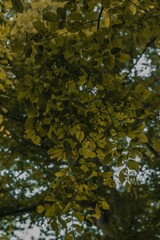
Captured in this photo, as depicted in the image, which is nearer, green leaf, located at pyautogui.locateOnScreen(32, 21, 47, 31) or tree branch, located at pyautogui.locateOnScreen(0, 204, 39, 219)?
green leaf, located at pyautogui.locateOnScreen(32, 21, 47, 31)

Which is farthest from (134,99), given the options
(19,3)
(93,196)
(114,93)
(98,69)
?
(19,3)

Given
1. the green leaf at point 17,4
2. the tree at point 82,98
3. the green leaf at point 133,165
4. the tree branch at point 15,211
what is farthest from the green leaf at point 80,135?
the tree branch at point 15,211

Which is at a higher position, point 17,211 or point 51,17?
point 17,211

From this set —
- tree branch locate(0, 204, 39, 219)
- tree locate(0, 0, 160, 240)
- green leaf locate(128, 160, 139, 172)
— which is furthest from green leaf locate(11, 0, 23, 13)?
tree branch locate(0, 204, 39, 219)

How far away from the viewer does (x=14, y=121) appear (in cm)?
1485

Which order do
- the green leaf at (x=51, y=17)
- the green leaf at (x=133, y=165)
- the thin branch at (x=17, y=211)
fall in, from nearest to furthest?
the green leaf at (x=51, y=17) < the green leaf at (x=133, y=165) < the thin branch at (x=17, y=211)

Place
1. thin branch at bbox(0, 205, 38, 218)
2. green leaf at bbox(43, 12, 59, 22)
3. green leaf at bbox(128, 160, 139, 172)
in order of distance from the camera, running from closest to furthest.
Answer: green leaf at bbox(43, 12, 59, 22)
green leaf at bbox(128, 160, 139, 172)
thin branch at bbox(0, 205, 38, 218)

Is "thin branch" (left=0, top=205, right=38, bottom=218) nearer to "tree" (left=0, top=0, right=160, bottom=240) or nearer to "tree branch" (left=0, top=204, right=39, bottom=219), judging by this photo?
"tree branch" (left=0, top=204, right=39, bottom=219)

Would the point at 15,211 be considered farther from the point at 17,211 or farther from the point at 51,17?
the point at 51,17

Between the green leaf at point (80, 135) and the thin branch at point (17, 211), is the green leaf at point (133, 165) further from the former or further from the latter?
the thin branch at point (17, 211)

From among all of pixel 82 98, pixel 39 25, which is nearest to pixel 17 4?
pixel 39 25

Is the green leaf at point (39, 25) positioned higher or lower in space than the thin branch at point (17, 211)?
lower

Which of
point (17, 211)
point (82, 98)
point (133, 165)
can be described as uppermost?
point (17, 211)

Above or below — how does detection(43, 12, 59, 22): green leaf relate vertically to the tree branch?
below
